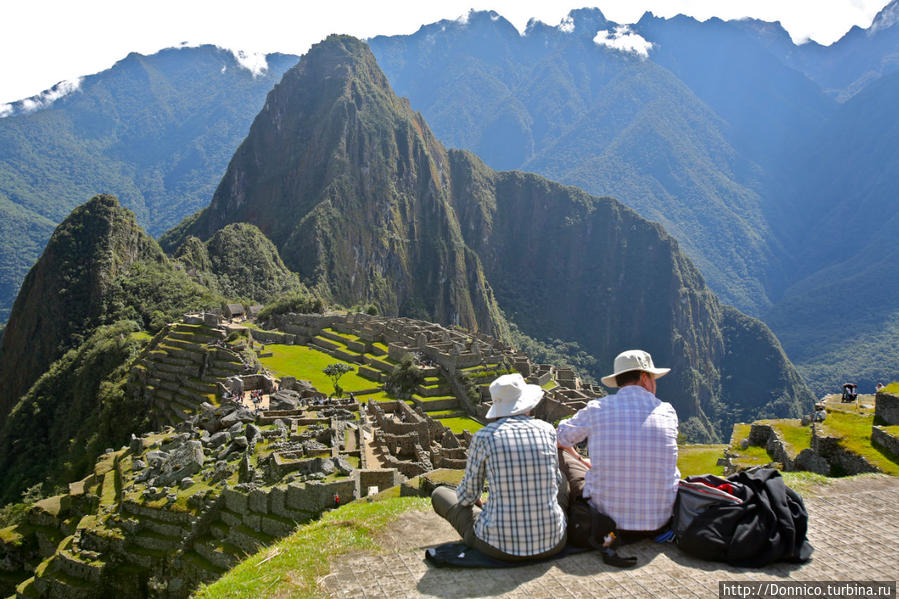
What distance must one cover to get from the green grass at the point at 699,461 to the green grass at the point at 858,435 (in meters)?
4.07

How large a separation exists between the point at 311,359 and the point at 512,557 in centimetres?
5646

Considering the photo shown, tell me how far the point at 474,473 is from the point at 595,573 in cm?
158

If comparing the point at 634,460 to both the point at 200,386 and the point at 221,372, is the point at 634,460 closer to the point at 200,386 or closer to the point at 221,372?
the point at 200,386

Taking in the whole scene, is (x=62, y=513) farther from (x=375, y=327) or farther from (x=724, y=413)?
(x=724, y=413)

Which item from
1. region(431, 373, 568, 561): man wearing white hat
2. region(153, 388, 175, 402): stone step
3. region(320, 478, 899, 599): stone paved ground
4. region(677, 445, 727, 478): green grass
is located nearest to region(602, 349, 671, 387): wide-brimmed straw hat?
region(431, 373, 568, 561): man wearing white hat

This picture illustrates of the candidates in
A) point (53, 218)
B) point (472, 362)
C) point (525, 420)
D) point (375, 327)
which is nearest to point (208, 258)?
point (375, 327)

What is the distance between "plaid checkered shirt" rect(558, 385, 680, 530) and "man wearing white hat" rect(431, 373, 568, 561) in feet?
1.96

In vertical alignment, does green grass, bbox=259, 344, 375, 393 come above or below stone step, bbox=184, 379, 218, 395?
above

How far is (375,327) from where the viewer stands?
72938mm

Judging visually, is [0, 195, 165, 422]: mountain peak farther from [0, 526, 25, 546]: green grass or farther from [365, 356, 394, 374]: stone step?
[0, 526, 25, 546]: green grass

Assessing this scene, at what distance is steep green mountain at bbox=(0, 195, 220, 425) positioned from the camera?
84.4 m

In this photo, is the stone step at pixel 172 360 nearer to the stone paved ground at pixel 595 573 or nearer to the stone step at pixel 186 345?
the stone step at pixel 186 345

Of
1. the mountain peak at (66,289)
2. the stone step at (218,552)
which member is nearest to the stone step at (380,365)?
the stone step at (218,552)

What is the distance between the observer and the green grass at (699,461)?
80.6 feet
